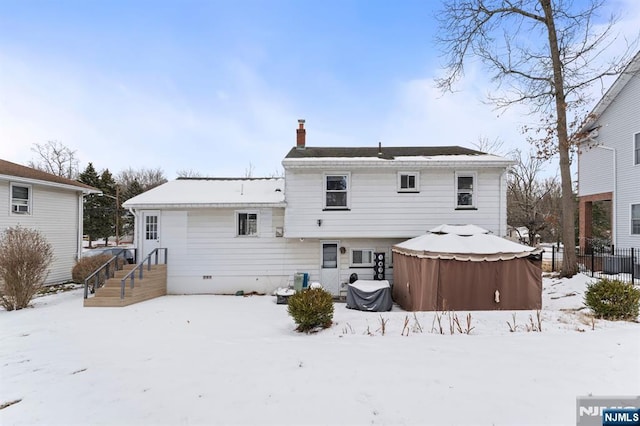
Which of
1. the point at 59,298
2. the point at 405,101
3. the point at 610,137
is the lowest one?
the point at 59,298

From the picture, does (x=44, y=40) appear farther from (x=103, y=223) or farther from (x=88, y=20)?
(x=103, y=223)

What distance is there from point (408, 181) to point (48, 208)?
1662 centimetres

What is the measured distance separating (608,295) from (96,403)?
9938 millimetres

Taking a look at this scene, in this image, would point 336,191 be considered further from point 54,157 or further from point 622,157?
point 54,157

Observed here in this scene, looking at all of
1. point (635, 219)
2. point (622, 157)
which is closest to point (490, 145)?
point (622, 157)

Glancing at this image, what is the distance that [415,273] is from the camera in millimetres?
9734

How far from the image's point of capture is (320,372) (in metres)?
4.46

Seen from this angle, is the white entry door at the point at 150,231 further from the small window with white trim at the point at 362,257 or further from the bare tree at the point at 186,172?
the bare tree at the point at 186,172

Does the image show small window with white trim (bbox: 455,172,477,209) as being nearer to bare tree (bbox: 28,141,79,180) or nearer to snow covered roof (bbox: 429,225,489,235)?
snow covered roof (bbox: 429,225,489,235)

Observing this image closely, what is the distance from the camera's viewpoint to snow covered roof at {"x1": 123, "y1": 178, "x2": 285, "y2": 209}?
39.5ft

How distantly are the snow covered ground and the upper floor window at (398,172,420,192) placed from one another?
5.79m

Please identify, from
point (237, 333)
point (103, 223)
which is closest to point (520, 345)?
point (237, 333)

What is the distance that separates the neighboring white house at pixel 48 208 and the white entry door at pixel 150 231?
12.0ft

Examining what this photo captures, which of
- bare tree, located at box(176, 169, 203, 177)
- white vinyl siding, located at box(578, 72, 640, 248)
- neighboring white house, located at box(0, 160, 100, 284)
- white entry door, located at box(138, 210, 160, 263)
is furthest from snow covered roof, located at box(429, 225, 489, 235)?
bare tree, located at box(176, 169, 203, 177)
